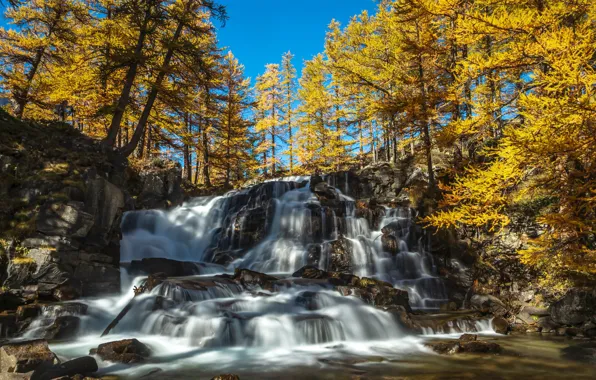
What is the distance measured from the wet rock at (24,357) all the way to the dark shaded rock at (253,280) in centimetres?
527

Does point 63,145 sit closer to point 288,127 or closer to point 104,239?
point 104,239

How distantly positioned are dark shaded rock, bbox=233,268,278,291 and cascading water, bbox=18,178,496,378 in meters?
0.16

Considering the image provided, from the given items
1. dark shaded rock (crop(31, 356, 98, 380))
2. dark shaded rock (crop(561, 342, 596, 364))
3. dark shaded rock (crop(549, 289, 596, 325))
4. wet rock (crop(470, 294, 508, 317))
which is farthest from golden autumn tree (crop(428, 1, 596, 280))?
dark shaded rock (crop(31, 356, 98, 380))

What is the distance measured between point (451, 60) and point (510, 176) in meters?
12.1

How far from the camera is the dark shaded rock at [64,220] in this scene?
9016 mm

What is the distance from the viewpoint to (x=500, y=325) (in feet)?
29.7

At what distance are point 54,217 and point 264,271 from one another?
7.10m

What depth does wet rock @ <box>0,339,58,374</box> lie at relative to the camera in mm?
4801

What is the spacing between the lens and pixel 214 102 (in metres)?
25.3

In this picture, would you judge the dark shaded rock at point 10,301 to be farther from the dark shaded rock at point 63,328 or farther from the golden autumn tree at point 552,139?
the golden autumn tree at point 552,139

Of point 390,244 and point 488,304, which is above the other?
point 390,244

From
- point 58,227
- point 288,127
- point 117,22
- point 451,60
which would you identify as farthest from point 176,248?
point 288,127

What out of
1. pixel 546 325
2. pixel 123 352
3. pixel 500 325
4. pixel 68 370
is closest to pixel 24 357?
pixel 68 370

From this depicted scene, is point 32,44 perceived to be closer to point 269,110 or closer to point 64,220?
point 64,220
